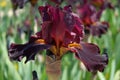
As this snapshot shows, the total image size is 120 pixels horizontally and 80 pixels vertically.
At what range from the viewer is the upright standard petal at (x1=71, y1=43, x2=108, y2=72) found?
4.76ft

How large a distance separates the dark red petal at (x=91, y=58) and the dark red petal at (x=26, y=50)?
16 centimetres

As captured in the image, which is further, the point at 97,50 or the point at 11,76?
the point at 11,76

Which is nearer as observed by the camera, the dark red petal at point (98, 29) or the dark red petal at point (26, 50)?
the dark red petal at point (26, 50)

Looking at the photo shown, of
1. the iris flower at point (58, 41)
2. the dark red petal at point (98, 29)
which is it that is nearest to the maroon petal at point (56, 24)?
the iris flower at point (58, 41)

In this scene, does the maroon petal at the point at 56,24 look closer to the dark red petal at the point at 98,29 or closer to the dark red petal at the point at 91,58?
the dark red petal at the point at 91,58

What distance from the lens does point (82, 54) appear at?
4.90 ft

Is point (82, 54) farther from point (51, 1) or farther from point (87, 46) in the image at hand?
point (51, 1)

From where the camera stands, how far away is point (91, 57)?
149cm

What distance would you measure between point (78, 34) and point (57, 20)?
14cm

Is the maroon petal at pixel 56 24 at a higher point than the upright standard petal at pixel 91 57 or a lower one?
higher

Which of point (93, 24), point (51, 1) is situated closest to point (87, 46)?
point (51, 1)

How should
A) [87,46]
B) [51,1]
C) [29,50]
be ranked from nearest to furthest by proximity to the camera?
[29,50], [87,46], [51,1]

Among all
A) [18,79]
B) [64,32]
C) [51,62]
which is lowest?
[18,79]

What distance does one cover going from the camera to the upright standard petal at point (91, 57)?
1.45 metres
